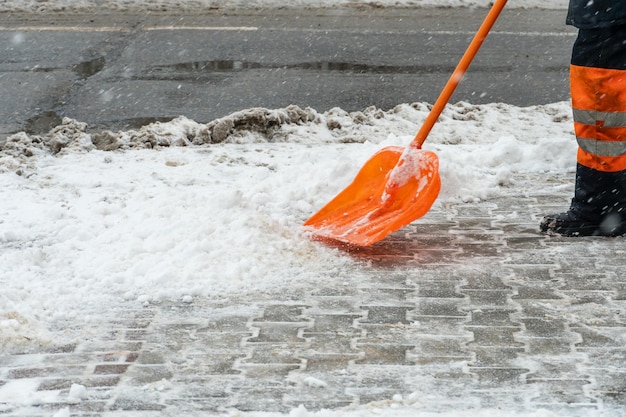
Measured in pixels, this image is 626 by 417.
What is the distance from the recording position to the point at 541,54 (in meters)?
8.99

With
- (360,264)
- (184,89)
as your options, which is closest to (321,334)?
(360,264)

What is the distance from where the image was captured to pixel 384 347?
345cm

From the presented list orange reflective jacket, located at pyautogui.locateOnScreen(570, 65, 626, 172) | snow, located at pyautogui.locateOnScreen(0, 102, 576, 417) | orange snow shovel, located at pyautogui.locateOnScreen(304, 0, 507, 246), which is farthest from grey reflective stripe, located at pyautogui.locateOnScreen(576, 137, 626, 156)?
snow, located at pyautogui.locateOnScreen(0, 102, 576, 417)

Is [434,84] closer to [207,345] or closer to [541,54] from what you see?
[541,54]

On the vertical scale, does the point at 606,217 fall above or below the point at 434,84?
above

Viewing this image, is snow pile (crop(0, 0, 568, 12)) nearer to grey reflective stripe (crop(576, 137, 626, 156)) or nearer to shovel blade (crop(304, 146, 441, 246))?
shovel blade (crop(304, 146, 441, 246))

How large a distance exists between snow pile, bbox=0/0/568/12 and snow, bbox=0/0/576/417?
4.76 metres

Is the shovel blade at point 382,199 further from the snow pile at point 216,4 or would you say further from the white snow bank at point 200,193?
the snow pile at point 216,4

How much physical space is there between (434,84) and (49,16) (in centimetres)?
489

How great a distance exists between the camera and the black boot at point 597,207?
448cm

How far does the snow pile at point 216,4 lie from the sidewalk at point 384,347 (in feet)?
24.0

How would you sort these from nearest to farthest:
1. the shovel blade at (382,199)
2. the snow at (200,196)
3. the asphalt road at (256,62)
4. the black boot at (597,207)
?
the snow at (200,196)
the shovel blade at (382,199)
the black boot at (597,207)
the asphalt road at (256,62)

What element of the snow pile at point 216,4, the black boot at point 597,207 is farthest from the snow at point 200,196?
the snow pile at point 216,4

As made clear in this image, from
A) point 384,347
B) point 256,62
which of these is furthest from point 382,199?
point 256,62
